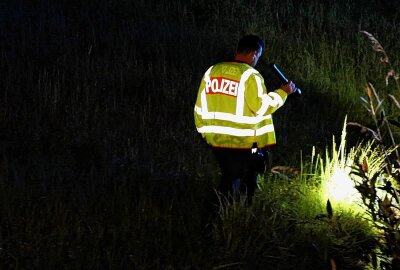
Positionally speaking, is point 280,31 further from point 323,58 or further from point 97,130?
point 97,130

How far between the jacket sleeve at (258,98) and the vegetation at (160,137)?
17.6 inches

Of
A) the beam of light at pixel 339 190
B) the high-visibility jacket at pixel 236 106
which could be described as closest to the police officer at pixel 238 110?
the high-visibility jacket at pixel 236 106

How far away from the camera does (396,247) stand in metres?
3.40

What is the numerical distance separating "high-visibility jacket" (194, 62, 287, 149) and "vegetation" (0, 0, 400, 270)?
37 cm

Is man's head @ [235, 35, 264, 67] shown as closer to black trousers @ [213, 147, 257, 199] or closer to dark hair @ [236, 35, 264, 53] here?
dark hair @ [236, 35, 264, 53]

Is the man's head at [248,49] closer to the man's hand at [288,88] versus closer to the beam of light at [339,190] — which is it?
the man's hand at [288,88]

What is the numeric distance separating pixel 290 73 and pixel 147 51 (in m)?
2.16

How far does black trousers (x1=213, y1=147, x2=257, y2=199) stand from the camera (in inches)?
184

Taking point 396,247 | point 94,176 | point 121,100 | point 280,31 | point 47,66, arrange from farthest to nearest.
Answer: point 280,31 < point 47,66 < point 121,100 < point 94,176 < point 396,247

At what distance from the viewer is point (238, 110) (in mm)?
4547

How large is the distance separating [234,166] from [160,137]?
7.82 feet

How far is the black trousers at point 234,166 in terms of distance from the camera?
467cm

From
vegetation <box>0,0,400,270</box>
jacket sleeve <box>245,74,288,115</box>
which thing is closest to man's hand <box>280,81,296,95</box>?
jacket sleeve <box>245,74,288,115</box>

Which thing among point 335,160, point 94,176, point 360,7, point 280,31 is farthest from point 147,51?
point 360,7
